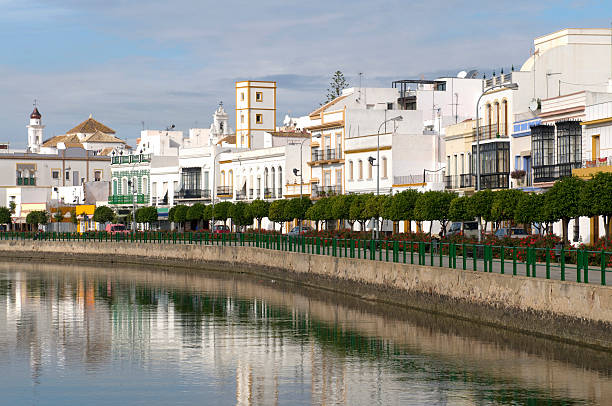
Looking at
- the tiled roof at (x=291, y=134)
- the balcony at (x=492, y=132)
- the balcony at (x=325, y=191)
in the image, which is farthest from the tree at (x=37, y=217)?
the balcony at (x=492, y=132)

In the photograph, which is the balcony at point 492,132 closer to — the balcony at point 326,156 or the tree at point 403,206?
the tree at point 403,206

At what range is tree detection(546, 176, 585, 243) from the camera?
45156 millimetres

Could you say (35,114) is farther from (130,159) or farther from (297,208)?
(297,208)

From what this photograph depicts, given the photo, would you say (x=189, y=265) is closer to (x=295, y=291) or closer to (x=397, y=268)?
(x=295, y=291)

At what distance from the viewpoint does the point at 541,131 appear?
60812 millimetres

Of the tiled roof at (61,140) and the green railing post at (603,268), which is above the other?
the tiled roof at (61,140)

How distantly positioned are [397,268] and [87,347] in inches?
551

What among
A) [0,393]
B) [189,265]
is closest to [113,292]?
[189,265]

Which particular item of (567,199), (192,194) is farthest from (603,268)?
(192,194)

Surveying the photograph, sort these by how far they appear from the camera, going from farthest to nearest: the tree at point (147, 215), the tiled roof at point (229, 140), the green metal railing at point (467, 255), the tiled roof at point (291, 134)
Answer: the tiled roof at point (229, 140)
the tree at point (147, 215)
the tiled roof at point (291, 134)
the green metal railing at point (467, 255)

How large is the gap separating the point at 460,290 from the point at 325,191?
52.6 meters

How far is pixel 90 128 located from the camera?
591 ft

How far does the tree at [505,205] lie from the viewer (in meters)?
53.1

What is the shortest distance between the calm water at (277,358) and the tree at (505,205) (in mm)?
9638
